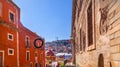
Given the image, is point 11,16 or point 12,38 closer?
point 11,16

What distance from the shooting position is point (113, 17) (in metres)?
4.12

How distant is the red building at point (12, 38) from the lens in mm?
22105

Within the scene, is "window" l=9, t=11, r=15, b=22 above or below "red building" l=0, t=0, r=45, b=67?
above

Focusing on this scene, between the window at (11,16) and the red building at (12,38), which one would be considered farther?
the window at (11,16)

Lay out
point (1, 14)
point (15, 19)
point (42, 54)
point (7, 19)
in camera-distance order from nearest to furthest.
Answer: point (1, 14), point (7, 19), point (15, 19), point (42, 54)

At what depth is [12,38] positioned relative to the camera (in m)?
24.6

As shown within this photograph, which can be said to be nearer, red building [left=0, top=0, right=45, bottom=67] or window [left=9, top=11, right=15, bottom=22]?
red building [left=0, top=0, right=45, bottom=67]

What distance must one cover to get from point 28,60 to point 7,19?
11359 mm

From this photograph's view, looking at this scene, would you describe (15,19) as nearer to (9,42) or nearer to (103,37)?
(9,42)

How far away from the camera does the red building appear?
2210cm

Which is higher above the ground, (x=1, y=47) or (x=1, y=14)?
(x=1, y=14)

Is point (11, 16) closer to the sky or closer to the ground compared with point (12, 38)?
closer to the sky

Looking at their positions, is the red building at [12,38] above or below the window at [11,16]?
below

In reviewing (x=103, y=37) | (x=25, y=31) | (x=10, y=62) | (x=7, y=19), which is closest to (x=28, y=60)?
(x=25, y=31)
